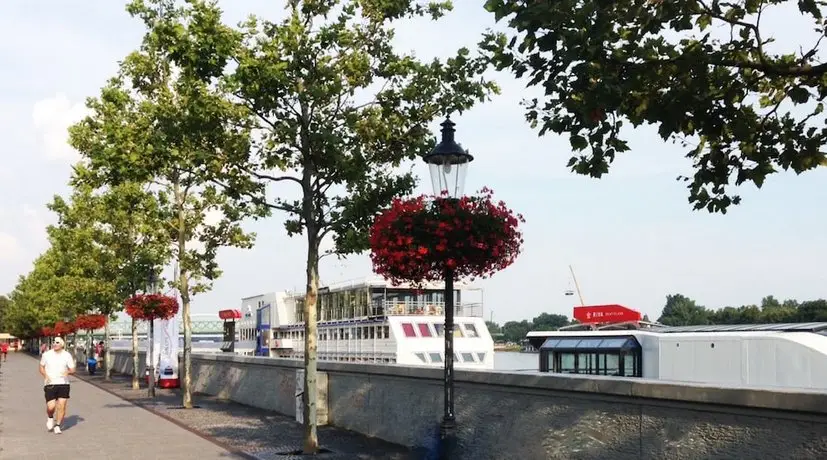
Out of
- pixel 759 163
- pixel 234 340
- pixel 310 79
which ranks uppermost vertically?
pixel 310 79

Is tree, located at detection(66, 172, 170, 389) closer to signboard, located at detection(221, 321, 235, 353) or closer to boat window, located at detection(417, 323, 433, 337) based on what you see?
boat window, located at detection(417, 323, 433, 337)

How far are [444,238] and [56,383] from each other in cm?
1144

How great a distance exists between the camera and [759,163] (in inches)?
280

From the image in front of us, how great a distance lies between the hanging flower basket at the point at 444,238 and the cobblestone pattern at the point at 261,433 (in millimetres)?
4024

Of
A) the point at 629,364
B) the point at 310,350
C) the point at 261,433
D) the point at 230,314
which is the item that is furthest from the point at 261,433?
the point at 230,314

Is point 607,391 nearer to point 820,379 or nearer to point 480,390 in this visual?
point 480,390

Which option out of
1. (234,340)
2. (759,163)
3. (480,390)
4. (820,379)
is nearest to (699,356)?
(820,379)

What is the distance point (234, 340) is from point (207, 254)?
183ft

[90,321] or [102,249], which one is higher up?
[102,249]

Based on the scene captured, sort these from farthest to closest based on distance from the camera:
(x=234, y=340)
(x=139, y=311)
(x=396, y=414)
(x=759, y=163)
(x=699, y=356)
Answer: (x=234, y=340) < (x=139, y=311) < (x=699, y=356) < (x=396, y=414) < (x=759, y=163)

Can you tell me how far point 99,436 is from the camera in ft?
58.0

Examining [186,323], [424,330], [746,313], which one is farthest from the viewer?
[746,313]

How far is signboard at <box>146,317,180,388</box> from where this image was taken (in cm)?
3453

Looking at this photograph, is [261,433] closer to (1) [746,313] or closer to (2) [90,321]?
(2) [90,321]
